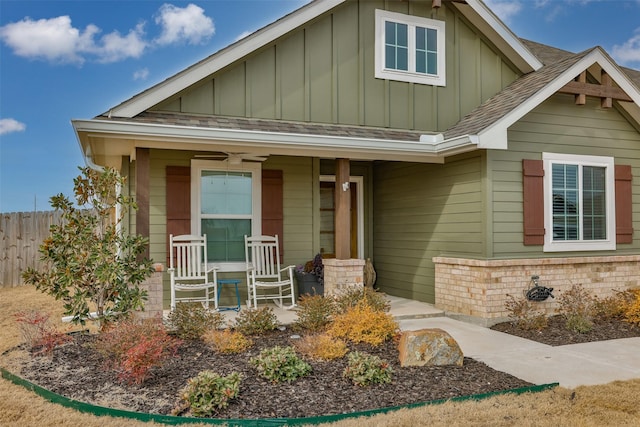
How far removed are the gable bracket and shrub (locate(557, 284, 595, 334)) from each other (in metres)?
2.70

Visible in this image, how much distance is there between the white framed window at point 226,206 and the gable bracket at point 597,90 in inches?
183

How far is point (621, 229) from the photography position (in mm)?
8047

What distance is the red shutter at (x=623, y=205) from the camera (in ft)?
26.3

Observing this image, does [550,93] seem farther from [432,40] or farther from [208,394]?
Answer: [208,394]

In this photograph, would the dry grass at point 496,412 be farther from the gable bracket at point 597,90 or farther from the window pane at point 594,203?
the gable bracket at point 597,90

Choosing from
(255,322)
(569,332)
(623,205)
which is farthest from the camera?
(623,205)

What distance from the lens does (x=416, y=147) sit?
292 inches

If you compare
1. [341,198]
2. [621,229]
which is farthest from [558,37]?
[341,198]

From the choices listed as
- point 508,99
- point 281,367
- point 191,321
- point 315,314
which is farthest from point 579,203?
point 191,321

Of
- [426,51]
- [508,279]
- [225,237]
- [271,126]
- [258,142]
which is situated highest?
[426,51]

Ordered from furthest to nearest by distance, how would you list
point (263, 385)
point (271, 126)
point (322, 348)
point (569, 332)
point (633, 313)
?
point (271, 126), point (633, 313), point (569, 332), point (322, 348), point (263, 385)

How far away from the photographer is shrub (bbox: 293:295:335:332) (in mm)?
5973

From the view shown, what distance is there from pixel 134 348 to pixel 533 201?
5.52 m

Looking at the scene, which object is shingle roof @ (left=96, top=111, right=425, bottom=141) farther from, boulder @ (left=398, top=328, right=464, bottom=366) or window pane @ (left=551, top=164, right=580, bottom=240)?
boulder @ (left=398, top=328, right=464, bottom=366)
